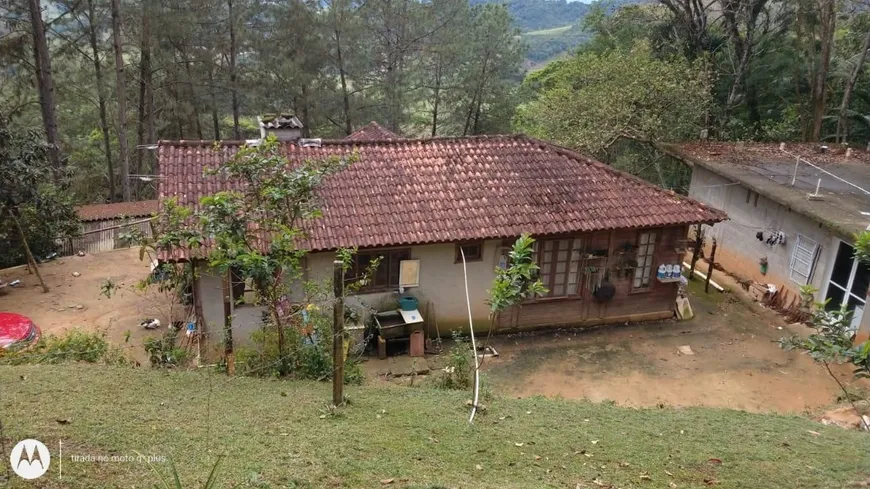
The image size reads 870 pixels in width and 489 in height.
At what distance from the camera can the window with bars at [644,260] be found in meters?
13.2

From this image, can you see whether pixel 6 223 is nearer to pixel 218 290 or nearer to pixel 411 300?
pixel 218 290

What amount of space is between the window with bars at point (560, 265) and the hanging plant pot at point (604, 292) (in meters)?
0.44

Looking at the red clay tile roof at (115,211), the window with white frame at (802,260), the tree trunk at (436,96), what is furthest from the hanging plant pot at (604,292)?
the tree trunk at (436,96)

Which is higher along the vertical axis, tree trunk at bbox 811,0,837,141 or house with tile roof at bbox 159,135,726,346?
tree trunk at bbox 811,0,837,141

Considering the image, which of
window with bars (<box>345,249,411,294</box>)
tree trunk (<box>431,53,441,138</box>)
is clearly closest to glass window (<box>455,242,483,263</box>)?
window with bars (<box>345,249,411,294</box>)

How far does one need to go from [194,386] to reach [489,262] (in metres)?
6.81

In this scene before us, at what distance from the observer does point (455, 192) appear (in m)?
A: 12.7

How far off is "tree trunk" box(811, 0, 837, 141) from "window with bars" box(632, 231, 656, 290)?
15100 millimetres

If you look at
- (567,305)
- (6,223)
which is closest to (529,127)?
(567,305)

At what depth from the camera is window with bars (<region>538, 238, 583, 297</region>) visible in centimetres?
1272

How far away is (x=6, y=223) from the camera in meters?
14.3

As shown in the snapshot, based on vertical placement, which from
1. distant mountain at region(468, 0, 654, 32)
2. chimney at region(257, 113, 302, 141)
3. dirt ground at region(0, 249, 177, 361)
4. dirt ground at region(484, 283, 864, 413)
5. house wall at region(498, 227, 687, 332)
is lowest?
dirt ground at region(0, 249, 177, 361)

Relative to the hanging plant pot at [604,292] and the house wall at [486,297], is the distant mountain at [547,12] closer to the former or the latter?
the house wall at [486,297]

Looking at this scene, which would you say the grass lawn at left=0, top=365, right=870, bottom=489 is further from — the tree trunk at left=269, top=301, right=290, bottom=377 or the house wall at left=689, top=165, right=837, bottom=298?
the house wall at left=689, top=165, right=837, bottom=298
